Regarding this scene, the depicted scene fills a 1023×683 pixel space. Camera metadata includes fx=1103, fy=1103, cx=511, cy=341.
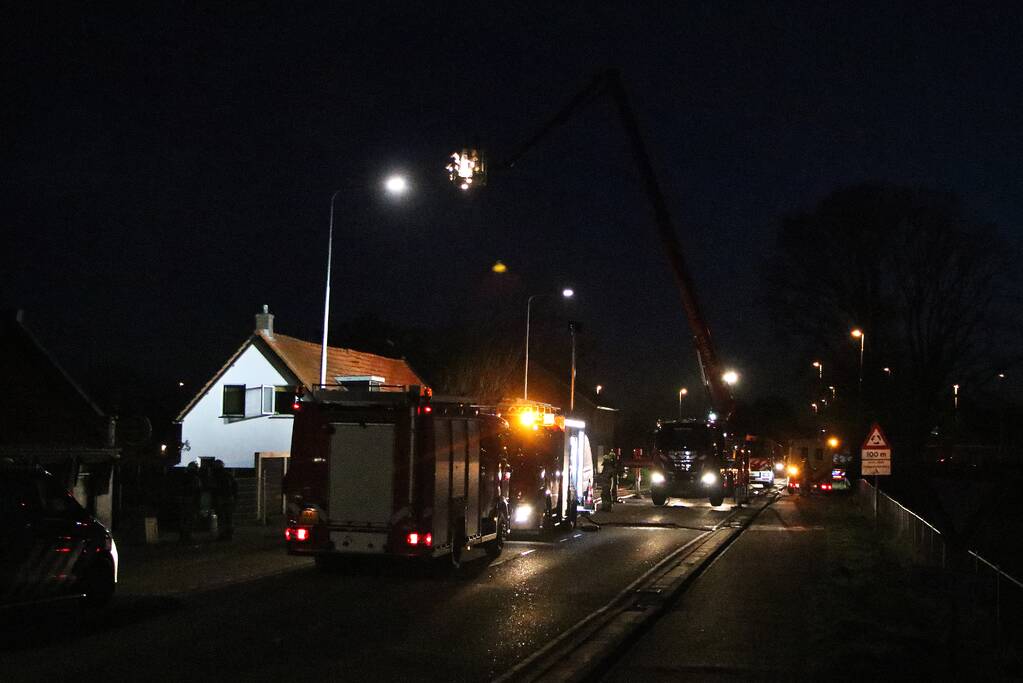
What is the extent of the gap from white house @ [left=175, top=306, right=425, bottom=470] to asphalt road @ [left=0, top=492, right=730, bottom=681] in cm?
2732

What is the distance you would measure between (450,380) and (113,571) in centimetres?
5134

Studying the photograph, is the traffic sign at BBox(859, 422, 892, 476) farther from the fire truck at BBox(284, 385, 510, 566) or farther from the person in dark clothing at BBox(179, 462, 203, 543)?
the person in dark clothing at BBox(179, 462, 203, 543)

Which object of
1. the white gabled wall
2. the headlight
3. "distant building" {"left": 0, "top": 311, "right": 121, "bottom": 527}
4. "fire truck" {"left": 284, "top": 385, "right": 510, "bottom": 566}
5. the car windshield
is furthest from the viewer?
the white gabled wall

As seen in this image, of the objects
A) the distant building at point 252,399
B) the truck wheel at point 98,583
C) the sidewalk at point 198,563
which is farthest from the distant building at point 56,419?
the distant building at point 252,399

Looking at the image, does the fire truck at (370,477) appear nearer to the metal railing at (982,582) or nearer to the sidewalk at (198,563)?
the sidewalk at (198,563)

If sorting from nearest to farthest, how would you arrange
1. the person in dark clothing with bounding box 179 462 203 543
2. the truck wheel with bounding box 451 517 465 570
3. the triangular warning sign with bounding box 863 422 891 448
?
1. the truck wheel with bounding box 451 517 465 570
2. the person in dark clothing with bounding box 179 462 203 543
3. the triangular warning sign with bounding box 863 422 891 448

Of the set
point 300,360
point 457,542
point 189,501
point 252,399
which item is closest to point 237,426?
point 252,399

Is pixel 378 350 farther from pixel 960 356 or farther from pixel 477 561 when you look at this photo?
pixel 477 561

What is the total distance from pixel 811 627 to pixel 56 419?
20463mm

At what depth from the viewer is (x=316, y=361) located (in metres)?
47.2

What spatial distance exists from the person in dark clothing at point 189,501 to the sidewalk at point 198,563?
12.4 inches

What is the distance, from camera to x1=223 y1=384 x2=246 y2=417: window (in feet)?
148

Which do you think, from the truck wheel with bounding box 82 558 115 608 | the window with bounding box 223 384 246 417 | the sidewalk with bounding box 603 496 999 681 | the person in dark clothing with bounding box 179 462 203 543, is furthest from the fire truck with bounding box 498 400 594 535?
the window with bounding box 223 384 246 417

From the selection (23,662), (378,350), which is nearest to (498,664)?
(23,662)
